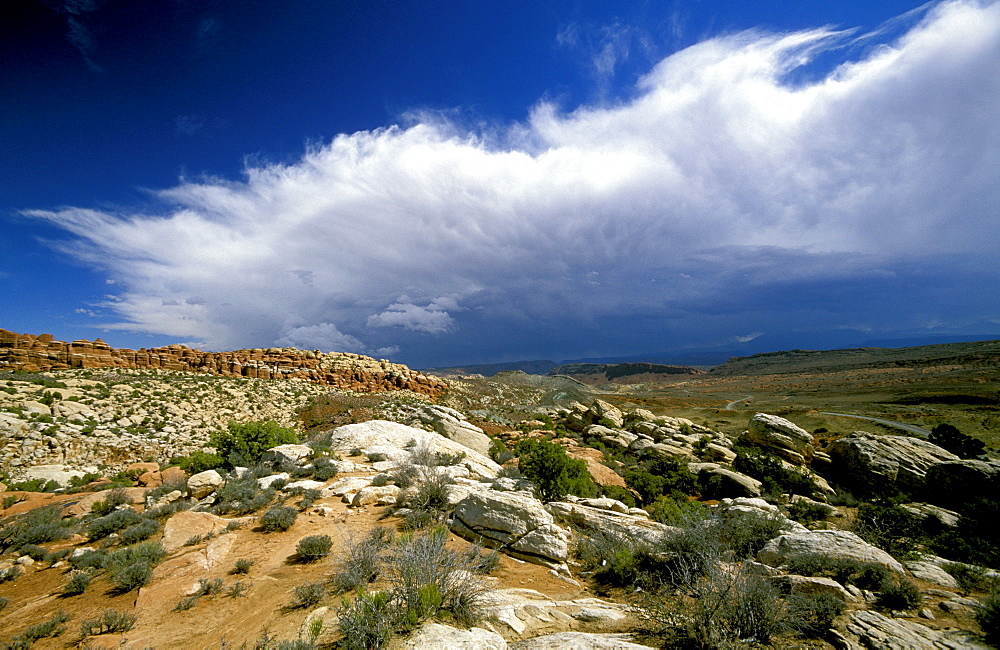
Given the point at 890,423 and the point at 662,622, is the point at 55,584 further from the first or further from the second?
the point at 890,423

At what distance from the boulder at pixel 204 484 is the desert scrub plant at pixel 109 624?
6.23m

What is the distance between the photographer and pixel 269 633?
193 inches

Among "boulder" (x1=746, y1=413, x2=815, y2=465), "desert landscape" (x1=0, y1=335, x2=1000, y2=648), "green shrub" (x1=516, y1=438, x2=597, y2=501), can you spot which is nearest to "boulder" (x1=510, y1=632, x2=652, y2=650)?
"desert landscape" (x1=0, y1=335, x2=1000, y2=648)

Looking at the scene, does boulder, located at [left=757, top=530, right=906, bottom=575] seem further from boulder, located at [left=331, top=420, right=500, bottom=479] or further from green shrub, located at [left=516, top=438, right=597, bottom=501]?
boulder, located at [left=331, top=420, right=500, bottom=479]

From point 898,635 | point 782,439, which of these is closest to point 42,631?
point 898,635

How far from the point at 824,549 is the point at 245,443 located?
1730cm

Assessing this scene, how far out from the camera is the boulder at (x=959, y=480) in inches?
627

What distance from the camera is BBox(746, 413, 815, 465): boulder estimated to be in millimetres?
23188

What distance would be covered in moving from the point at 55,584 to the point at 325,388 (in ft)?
123

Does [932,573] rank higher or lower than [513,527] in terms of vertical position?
lower

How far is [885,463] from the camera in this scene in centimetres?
1886

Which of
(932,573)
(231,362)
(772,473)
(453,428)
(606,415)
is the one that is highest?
(231,362)

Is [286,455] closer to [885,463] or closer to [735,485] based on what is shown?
[735,485]

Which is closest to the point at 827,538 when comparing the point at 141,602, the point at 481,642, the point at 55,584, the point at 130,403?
the point at 481,642
